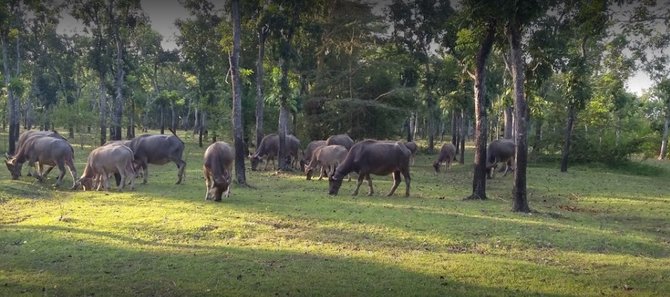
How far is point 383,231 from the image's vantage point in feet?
50.3

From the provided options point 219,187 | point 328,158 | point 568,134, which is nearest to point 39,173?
point 219,187

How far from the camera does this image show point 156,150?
2675 centimetres

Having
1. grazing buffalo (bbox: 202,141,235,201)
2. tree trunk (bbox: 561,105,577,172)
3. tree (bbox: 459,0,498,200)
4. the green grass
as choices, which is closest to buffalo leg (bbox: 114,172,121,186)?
the green grass

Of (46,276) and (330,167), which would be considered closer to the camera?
(46,276)

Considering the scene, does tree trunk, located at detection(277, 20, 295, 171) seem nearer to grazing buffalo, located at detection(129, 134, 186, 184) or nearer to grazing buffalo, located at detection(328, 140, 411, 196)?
grazing buffalo, located at detection(129, 134, 186, 184)

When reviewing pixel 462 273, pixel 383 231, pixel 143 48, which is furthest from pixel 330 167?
pixel 143 48

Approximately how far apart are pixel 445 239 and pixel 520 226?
3.15m

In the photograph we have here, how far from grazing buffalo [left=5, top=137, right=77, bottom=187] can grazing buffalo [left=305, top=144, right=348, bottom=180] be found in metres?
11.7

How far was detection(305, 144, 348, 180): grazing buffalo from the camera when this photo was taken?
1150 inches

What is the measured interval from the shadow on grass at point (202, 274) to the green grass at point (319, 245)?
0.04m

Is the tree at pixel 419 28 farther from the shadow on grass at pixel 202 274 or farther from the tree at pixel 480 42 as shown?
the shadow on grass at pixel 202 274

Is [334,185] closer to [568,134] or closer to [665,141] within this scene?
[568,134]

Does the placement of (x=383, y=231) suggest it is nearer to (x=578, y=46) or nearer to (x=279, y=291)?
(x=279, y=291)

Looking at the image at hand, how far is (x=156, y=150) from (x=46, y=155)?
4.79 m
